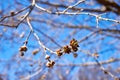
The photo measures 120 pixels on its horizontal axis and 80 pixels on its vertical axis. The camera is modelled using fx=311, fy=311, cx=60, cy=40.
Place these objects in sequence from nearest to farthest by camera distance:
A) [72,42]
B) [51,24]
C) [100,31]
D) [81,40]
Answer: [72,42]
[100,31]
[81,40]
[51,24]

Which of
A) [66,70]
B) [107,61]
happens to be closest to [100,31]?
[107,61]

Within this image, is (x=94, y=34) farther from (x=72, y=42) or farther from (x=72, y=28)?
(x=72, y=42)

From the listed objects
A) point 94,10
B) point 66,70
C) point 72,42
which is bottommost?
point 66,70

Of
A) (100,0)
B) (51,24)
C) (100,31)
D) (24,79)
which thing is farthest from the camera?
(51,24)

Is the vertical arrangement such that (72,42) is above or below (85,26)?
above

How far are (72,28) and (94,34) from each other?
49cm

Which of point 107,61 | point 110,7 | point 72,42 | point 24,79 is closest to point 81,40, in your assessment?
point 107,61

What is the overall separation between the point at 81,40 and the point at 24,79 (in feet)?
5.19

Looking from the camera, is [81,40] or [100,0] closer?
[100,0]

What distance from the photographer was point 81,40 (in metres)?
5.50

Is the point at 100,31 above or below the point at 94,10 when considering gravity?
below

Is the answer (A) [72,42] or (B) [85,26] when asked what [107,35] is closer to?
(B) [85,26]

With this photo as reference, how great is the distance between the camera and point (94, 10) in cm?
483

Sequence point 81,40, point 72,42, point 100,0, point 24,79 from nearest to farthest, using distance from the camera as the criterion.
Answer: point 72,42 < point 24,79 < point 100,0 < point 81,40
